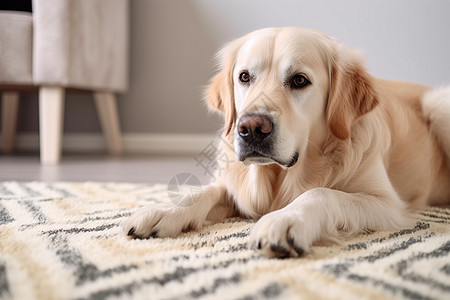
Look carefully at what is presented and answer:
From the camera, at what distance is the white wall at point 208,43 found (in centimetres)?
326

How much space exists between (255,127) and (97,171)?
1713 millimetres

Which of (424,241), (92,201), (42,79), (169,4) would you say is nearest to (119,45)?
(169,4)

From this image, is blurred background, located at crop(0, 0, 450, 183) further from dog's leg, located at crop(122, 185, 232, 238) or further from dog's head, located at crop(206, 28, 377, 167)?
dog's leg, located at crop(122, 185, 232, 238)

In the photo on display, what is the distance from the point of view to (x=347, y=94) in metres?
1.28

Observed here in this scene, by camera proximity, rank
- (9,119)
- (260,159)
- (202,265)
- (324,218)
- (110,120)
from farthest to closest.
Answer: (9,119), (110,120), (260,159), (324,218), (202,265)

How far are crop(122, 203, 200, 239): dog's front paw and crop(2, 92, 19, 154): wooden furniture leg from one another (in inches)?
134

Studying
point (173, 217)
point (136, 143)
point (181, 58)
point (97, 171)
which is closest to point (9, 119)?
point (136, 143)

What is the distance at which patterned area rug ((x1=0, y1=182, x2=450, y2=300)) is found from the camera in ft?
2.16

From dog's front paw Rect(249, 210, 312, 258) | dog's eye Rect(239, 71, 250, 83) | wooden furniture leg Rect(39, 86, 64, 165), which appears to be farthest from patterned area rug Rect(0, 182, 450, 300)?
wooden furniture leg Rect(39, 86, 64, 165)

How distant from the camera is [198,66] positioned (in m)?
3.98

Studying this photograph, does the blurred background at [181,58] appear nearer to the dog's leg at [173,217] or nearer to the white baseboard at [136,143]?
the white baseboard at [136,143]

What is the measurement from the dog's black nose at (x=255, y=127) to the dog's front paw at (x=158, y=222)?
272mm

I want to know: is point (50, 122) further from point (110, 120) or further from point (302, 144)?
point (302, 144)

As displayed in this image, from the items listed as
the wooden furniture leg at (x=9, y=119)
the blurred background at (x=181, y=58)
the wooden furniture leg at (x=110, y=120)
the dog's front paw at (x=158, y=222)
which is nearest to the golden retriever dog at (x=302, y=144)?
the dog's front paw at (x=158, y=222)
